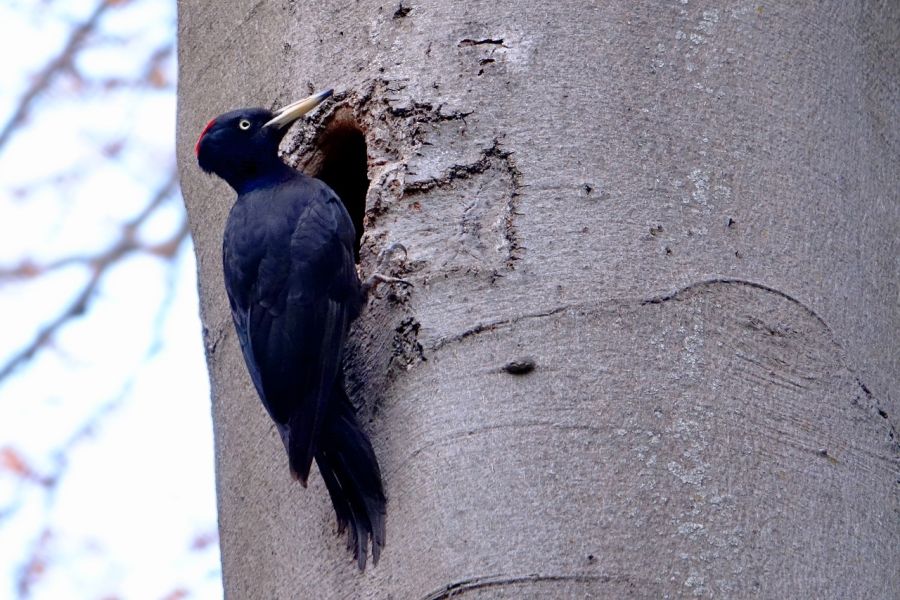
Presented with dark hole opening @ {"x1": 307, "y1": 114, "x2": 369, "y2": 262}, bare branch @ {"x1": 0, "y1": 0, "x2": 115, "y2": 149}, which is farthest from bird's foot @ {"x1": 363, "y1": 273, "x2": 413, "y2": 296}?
bare branch @ {"x1": 0, "y1": 0, "x2": 115, "y2": 149}

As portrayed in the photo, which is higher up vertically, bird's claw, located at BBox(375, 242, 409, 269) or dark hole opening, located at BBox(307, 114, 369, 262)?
bird's claw, located at BBox(375, 242, 409, 269)

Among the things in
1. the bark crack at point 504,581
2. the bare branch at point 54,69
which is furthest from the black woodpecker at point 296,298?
the bare branch at point 54,69

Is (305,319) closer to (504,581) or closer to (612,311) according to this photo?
(612,311)

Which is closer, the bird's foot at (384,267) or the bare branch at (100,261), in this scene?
the bird's foot at (384,267)

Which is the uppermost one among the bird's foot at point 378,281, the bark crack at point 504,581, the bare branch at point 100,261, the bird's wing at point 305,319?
the bird's foot at point 378,281

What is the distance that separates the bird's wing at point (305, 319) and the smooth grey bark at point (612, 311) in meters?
0.09

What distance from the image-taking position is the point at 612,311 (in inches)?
95.0

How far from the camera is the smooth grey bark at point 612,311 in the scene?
222cm

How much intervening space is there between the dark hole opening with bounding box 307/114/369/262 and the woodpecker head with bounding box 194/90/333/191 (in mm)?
104

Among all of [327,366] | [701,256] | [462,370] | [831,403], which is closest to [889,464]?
[831,403]

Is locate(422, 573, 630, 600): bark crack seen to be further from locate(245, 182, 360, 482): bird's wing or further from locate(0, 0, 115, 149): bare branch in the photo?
locate(0, 0, 115, 149): bare branch

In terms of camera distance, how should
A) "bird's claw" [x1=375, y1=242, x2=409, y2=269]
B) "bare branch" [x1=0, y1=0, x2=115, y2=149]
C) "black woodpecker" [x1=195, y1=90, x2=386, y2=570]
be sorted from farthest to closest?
"bare branch" [x1=0, y1=0, x2=115, y2=149], "bird's claw" [x1=375, y1=242, x2=409, y2=269], "black woodpecker" [x1=195, y1=90, x2=386, y2=570]

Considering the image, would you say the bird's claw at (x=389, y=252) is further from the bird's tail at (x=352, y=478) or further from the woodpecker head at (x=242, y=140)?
the woodpecker head at (x=242, y=140)

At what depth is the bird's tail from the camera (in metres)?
2.43
